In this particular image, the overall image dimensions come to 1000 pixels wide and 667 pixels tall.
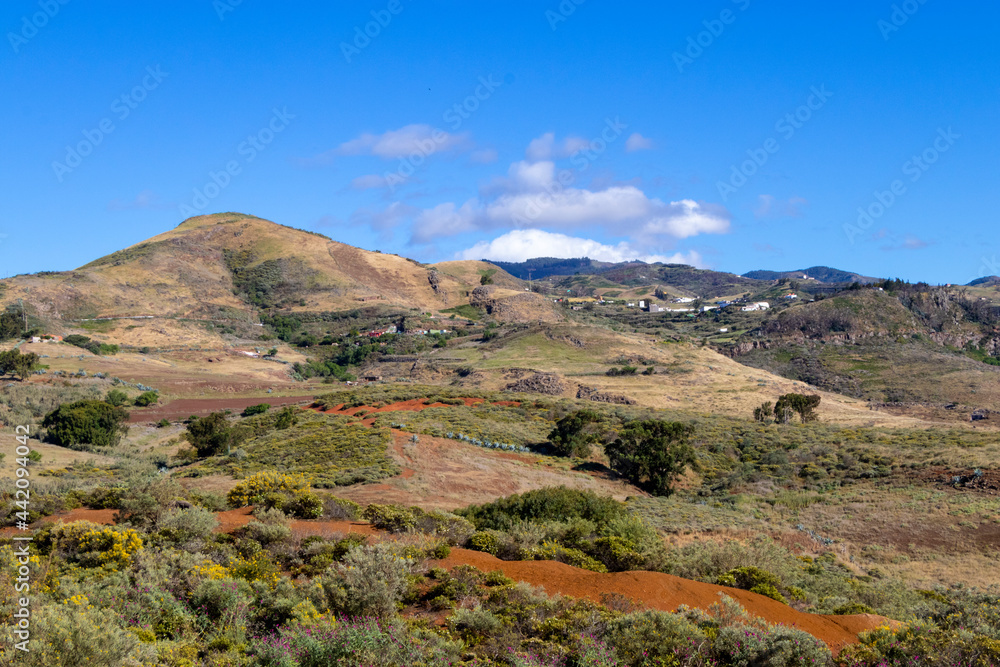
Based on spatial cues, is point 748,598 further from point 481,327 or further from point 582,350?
point 481,327

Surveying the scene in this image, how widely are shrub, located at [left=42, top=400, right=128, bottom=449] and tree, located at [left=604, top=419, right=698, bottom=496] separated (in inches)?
1045

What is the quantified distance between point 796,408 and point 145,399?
5034 centimetres

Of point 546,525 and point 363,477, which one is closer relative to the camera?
point 546,525

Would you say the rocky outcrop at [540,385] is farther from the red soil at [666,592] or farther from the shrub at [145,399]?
the red soil at [666,592]

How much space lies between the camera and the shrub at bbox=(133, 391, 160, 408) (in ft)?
180

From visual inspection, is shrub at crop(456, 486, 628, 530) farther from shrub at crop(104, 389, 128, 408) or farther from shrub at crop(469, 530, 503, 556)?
shrub at crop(104, 389, 128, 408)

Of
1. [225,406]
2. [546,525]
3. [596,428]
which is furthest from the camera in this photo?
[225,406]

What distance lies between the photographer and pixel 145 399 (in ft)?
182

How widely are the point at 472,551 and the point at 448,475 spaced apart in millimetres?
13759

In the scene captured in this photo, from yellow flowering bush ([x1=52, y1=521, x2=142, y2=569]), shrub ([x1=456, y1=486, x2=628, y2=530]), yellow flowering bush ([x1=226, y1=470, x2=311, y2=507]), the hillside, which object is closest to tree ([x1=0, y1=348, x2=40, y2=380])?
yellow flowering bush ([x1=226, y1=470, x2=311, y2=507])

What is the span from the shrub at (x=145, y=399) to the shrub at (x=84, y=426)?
656 inches

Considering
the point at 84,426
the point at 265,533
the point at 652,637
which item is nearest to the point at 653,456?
the point at 265,533

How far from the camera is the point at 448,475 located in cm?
2684

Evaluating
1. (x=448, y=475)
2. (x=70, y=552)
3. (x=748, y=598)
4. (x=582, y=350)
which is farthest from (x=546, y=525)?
(x=582, y=350)
